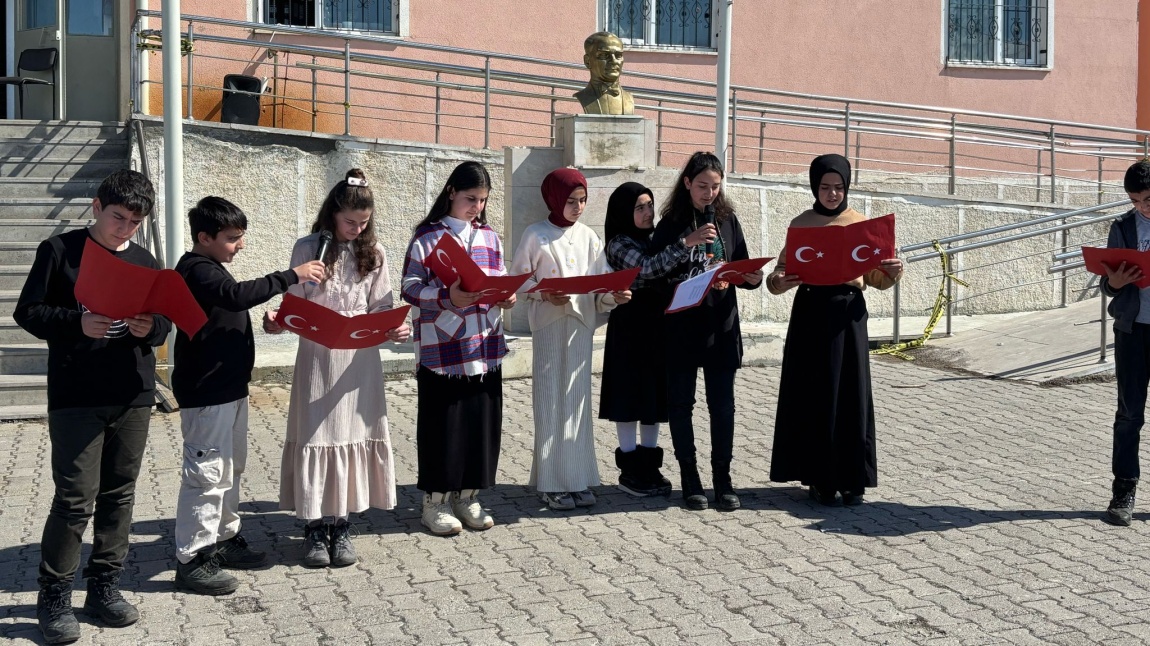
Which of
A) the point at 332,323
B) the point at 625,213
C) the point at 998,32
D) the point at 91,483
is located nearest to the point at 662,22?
the point at 998,32

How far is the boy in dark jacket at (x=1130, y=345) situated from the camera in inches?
253

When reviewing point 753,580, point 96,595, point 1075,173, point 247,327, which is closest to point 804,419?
point 753,580

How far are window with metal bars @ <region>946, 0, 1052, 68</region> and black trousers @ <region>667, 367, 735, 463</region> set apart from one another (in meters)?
12.8

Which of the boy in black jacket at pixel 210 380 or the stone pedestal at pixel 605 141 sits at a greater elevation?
the stone pedestal at pixel 605 141

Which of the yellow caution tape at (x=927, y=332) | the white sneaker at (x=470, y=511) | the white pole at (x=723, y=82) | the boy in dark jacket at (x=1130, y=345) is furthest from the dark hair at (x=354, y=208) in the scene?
Result: the yellow caution tape at (x=927, y=332)

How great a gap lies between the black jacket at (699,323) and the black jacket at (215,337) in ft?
7.00

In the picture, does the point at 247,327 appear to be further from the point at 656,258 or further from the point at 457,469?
the point at 656,258

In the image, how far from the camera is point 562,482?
6648 millimetres

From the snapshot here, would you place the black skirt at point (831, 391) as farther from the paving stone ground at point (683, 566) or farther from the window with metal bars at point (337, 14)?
the window with metal bars at point (337, 14)

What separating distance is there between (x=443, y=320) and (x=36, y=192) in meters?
7.35

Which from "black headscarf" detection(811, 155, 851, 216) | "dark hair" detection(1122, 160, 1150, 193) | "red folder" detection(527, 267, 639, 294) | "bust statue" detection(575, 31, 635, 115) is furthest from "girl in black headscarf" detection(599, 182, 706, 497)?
"bust statue" detection(575, 31, 635, 115)

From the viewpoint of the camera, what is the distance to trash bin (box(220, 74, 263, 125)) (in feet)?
42.7

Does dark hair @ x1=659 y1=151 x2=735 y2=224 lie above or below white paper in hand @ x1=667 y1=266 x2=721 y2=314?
above

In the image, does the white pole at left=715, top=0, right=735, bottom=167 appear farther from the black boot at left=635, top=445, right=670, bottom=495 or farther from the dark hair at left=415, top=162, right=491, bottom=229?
the dark hair at left=415, top=162, right=491, bottom=229
